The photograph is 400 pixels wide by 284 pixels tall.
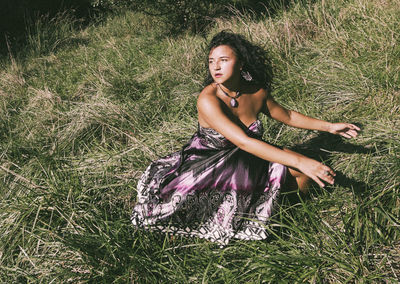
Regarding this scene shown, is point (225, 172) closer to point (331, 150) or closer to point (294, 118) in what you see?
point (294, 118)

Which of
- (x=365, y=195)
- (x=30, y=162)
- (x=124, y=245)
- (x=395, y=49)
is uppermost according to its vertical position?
(x=395, y=49)

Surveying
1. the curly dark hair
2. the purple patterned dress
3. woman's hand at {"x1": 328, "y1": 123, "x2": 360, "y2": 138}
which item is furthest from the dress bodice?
woman's hand at {"x1": 328, "y1": 123, "x2": 360, "y2": 138}

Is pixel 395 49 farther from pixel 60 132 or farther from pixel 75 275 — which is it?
pixel 60 132

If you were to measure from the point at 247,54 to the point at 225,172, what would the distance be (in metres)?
0.70

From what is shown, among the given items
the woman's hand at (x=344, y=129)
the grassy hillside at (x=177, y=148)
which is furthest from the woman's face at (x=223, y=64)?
the grassy hillside at (x=177, y=148)

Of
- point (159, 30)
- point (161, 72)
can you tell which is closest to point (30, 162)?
point (161, 72)

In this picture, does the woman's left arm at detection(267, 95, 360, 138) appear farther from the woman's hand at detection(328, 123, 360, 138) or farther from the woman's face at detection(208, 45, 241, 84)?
the woman's face at detection(208, 45, 241, 84)

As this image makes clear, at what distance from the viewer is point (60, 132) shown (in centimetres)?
295

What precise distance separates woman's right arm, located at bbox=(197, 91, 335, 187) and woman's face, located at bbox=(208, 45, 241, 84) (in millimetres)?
117

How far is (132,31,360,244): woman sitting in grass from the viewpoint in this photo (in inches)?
65.7

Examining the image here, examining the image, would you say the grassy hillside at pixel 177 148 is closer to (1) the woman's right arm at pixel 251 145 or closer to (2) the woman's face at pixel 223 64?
(1) the woman's right arm at pixel 251 145

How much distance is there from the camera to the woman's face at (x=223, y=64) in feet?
5.40

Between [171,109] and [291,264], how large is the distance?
2132mm

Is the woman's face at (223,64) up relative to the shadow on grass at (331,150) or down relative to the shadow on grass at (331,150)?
up
